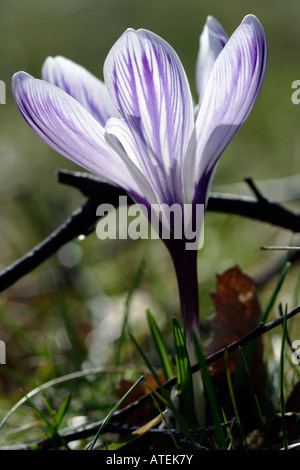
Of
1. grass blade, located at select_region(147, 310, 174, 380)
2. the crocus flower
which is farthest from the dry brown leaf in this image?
the crocus flower

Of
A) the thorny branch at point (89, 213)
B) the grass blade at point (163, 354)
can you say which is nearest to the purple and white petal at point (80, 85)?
the thorny branch at point (89, 213)

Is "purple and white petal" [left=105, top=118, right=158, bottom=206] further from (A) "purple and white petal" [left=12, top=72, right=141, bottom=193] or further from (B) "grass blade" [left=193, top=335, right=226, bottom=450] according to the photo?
(B) "grass blade" [left=193, top=335, right=226, bottom=450]

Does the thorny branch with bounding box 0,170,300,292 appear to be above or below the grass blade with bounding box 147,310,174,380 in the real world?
above

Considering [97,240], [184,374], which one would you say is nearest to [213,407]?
[184,374]

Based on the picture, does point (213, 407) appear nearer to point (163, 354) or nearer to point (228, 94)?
point (163, 354)

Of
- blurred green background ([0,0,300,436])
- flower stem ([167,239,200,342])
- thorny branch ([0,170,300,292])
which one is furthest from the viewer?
blurred green background ([0,0,300,436])

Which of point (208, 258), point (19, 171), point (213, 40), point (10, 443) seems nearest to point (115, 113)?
point (213, 40)

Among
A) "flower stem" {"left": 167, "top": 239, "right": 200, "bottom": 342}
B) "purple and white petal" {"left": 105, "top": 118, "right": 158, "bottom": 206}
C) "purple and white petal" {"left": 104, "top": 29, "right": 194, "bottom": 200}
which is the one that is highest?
"purple and white petal" {"left": 104, "top": 29, "right": 194, "bottom": 200}

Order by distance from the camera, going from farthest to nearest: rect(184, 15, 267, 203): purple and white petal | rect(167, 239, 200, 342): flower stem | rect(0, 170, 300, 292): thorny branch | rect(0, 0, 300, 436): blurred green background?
rect(0, 0, 300, 436): blurred green background < rect(0, 170, 300, 292): thorny branch < rect(167, 239, 200, 342): flower stem < rect(184, 15, 267, 203): purple and white petal
